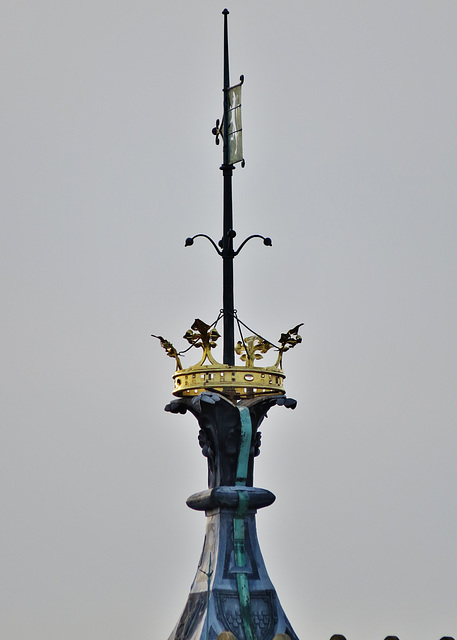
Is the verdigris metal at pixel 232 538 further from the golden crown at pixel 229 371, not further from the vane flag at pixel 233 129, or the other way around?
the vane flag at pixel 233 129

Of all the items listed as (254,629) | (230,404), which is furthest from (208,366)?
(254,629)

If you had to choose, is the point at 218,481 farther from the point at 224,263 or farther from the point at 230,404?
the point at 224,263

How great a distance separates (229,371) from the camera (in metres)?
20.1

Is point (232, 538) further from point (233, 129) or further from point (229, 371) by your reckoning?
point (233, 129)

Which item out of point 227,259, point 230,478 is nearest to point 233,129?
point 227,259

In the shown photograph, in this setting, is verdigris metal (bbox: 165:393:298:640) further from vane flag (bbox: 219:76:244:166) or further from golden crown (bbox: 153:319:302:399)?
vane flag (bbox: 219:76:244:166)

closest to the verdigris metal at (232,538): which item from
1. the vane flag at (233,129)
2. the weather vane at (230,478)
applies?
the weather vane at (230,478)

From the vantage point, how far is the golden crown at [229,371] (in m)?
20.1

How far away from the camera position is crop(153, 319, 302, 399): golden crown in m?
20.1

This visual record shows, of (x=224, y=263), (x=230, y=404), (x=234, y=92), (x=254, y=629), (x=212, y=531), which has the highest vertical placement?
(x=234, y=92)

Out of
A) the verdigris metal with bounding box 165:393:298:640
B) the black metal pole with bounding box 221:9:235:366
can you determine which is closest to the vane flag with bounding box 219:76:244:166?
the black metal pole with bounding box 221:9:235:366

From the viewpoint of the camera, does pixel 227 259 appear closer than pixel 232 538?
No

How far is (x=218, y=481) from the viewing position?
2030 cm

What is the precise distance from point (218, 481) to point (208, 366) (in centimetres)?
151
